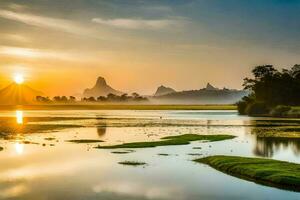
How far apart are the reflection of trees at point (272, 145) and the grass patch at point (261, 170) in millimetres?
8476

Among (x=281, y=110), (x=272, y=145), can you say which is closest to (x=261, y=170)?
(x=272, y=145)

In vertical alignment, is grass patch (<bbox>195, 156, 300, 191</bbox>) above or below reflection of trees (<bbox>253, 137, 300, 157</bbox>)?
below

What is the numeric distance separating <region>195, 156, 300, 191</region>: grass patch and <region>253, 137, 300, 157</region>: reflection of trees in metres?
8.48

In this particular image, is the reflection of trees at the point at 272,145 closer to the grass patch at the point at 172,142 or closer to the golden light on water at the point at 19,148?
the grass patch at the point at 172,142

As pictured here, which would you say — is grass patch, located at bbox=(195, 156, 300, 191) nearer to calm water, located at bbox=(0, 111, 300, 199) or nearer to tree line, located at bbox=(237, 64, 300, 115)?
calm water, located at bbox=(0, 111, 300, 199)

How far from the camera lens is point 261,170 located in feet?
135

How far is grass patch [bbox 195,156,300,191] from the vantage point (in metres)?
37.3

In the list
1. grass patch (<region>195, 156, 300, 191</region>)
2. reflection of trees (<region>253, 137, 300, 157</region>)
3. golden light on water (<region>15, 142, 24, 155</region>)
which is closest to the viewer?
grass patch (<region>195, 156, 300, 191</region>)

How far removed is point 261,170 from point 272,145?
24.2 meters

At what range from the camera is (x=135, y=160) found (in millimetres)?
50188

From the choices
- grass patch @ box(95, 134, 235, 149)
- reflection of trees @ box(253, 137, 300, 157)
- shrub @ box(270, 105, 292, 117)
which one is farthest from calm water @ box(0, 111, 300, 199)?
shrub @ box(270, 105, 292, 117)

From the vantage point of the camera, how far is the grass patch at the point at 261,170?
3731 cm

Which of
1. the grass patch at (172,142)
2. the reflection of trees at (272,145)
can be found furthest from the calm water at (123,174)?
the grass patch at (172,142)

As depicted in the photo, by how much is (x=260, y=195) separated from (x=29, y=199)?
1698 cm
